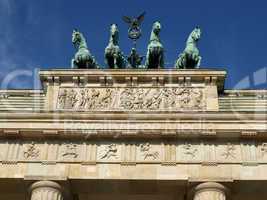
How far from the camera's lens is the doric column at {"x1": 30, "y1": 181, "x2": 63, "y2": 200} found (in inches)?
784

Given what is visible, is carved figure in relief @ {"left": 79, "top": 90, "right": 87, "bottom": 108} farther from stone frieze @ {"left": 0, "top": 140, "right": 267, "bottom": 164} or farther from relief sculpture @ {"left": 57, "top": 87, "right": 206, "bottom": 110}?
stone frieze @ {"left": 0, "top": 140, "right": 267, "bottom": 164}

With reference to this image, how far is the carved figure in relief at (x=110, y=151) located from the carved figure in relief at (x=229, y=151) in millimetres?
3688

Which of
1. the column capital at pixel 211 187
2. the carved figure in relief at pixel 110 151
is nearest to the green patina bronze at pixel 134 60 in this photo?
the carved figure in relief at pixel 110 151

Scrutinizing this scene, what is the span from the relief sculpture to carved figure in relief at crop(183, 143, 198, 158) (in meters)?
1.62

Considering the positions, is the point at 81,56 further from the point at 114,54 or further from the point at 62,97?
the point at 62,97

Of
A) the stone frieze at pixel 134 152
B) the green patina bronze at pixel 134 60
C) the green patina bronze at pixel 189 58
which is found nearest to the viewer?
the stone frieze at pixel 134 152

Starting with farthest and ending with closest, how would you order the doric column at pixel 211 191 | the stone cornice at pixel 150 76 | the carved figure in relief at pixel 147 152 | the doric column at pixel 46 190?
the stone cornice at pixel 150 76
the carved figure in relief at pixel 147 152
the doric column at pixel 46 190
the doric column at pixel 211 191

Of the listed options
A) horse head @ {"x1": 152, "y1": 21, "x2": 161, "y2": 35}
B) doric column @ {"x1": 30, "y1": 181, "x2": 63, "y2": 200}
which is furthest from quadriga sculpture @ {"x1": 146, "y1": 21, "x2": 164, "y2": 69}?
doric column @ {"x1": 30, "y1": 181, "x2": 63, "y2": 200}

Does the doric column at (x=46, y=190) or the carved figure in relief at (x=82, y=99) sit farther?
the carved figure in relief at (x=82, y=99)

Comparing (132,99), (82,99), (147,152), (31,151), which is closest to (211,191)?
(147,152)

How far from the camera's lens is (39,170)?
20.6 m

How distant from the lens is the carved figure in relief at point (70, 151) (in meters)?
20.9

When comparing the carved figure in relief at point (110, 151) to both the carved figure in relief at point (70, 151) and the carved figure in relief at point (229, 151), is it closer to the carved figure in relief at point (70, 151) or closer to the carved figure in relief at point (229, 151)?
the carved figure in relief at point (70, 151)

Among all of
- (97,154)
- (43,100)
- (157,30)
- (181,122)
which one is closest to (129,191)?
(97,154)
